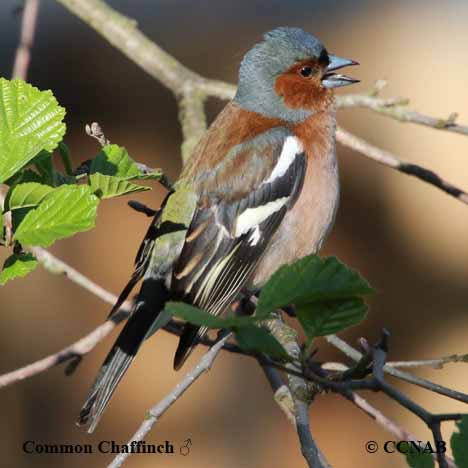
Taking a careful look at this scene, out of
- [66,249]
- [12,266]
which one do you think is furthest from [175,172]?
[12,266]

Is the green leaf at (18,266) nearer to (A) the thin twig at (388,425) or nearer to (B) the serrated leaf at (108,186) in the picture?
(B) the serrated leaf at (108,186)

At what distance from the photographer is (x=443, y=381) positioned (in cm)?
574

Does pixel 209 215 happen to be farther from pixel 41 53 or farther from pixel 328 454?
pixel 41 53

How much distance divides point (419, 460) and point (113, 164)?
44.2 inches

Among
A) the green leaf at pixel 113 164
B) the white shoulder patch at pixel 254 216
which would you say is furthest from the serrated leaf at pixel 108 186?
the white shoulder patch at pixel 254 216

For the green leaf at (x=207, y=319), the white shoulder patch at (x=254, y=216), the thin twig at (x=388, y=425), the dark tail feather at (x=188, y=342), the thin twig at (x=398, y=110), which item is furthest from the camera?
the white shoulder patch at (x=254, y=216)

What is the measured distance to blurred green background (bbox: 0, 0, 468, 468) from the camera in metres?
5.58

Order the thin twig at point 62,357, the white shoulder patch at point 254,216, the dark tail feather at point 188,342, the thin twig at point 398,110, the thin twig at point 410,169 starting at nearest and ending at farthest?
1. the thin twig at point 62,357
2. the dark tail feather at point 188,342
3. the thin twig at point 410,169
4. the thin twig at point 398,110
5. the white shoulder patch at point 254,216

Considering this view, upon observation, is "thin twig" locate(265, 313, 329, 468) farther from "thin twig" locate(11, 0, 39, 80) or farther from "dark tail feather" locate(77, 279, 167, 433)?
"thin twig" locate(11, 0, 39, 80)

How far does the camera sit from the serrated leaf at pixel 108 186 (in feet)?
7.16

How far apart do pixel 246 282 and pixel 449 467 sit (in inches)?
73.6

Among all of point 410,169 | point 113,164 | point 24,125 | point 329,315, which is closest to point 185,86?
point 410,169

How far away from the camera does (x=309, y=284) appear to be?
5.77 feet

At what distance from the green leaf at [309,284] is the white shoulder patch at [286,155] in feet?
6.97
